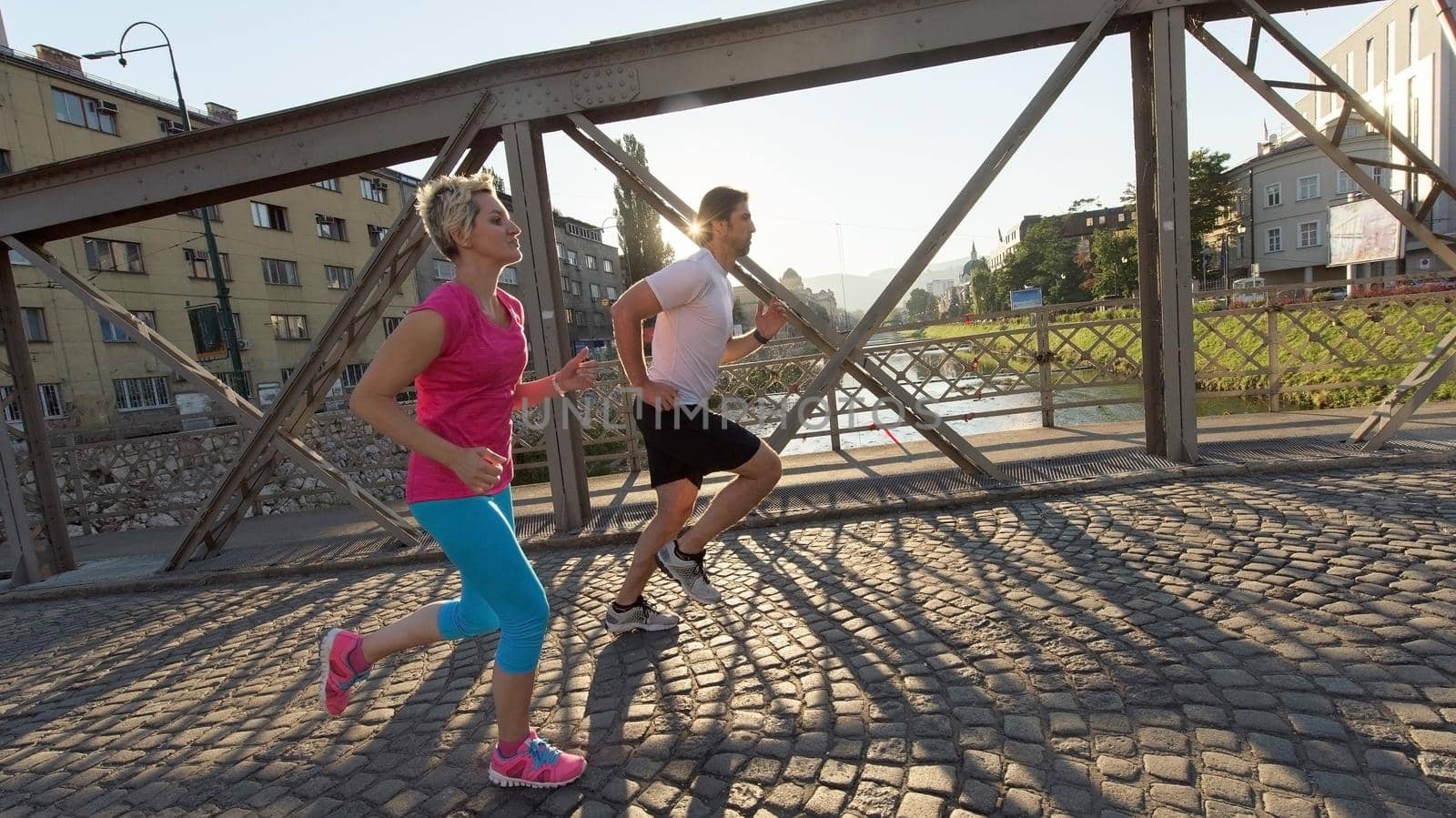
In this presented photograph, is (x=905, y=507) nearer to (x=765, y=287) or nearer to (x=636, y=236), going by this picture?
(x=765, y=287)

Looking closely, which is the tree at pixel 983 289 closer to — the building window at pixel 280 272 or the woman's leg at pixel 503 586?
the building window at pixel 280 272

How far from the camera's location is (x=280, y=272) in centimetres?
3472

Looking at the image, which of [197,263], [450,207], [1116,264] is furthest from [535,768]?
Answer: [1116,264]

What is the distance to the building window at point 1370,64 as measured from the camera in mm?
46812

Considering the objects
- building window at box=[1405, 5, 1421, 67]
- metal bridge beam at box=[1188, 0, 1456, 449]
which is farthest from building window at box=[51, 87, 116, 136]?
building window at box=[1405, 5, 1421, 67]

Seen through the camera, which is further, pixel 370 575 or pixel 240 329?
pixel 240 329

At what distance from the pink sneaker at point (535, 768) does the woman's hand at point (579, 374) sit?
4.01ft

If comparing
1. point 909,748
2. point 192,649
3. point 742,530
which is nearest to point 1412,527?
point 909,748

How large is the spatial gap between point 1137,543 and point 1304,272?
64.6 meters

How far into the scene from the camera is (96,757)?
287cm

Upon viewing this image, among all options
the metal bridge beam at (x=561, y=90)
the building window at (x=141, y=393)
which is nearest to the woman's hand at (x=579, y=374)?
the metal bridge beam at (x=561, y=90)

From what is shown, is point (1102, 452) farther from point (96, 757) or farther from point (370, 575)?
point (96, 757)

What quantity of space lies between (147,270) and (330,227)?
10.3m

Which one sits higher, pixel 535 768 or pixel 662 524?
pixel 662 524
